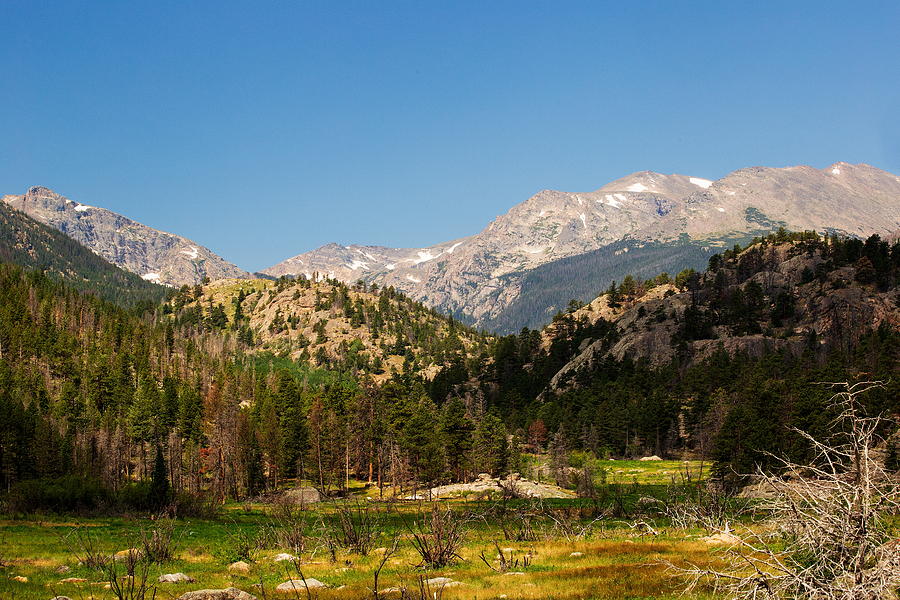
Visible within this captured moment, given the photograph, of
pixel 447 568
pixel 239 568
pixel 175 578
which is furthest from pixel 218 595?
pixel 239 568

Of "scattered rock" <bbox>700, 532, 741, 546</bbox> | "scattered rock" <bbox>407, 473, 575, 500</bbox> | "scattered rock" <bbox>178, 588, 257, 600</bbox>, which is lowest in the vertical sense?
"scattered rock" <bbox>407, 473, 575, 500</bbox>

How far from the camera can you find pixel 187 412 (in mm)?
118938

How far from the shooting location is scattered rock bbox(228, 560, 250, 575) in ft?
98.5

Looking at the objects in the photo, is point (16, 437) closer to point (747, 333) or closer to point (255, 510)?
point (255, 510)

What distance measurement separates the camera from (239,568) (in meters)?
30.8

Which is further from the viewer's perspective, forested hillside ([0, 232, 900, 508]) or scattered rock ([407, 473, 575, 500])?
forested hillside ([0, 232, 900, 508])

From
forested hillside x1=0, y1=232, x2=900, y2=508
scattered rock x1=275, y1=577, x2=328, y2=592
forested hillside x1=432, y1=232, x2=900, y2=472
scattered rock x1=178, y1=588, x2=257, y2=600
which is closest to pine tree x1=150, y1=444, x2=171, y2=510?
forested hillside x1=0, y1=232, x2=900, y2=508

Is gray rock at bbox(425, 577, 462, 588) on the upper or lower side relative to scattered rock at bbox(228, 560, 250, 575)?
upper

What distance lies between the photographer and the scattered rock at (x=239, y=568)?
30016 mm

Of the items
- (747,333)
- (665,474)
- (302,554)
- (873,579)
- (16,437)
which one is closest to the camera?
(873,579)

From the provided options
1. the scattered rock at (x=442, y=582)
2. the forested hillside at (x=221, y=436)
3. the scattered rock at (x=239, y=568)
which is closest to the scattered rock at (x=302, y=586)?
the scattered rock at (x=442, y=582)

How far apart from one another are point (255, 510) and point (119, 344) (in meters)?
124

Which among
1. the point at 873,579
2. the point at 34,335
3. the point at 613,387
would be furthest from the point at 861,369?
the point at 34,335

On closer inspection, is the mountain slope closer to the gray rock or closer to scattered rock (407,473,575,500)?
scattered rock (407,473,575,500)
